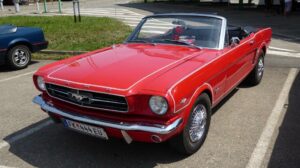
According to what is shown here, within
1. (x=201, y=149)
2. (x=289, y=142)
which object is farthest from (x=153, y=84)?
(x=289, y=142)

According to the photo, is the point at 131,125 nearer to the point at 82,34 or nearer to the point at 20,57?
the point at 20,57

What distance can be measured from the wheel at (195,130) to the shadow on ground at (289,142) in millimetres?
840

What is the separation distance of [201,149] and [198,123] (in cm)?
38

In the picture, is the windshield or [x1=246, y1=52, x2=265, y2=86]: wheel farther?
[x1=246, y1=52, x2=265, y2=86]: wheel

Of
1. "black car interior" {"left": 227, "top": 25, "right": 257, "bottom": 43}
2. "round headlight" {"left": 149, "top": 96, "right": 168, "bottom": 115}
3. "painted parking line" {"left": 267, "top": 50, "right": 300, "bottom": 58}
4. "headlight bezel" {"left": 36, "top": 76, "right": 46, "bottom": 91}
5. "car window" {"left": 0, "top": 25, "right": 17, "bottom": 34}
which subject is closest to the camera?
"round headlight" {"left": 149, "top": 96, "right": 168, "bottom": 115}

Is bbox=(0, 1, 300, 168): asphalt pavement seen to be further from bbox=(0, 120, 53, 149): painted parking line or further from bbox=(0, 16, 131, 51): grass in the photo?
bbox=(0, 16, 131, 51): grass

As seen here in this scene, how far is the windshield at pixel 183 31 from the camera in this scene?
4906 millimetres

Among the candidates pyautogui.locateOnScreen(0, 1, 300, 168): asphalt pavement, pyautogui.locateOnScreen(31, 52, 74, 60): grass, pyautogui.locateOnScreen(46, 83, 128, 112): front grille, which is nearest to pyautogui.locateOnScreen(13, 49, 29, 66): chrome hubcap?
pyautogui.locateOnScreen(31, 52, 74, 60): grass

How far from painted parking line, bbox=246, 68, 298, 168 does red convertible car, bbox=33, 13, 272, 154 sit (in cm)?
65

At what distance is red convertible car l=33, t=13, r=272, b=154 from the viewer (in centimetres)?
346

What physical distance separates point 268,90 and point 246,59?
121 centimetres

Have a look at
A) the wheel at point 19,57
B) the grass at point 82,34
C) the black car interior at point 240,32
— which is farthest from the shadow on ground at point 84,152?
the grass at point 82,34

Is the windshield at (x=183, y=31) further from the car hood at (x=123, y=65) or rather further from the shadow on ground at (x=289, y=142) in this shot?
the shadow on ground at (x=289, y=142)

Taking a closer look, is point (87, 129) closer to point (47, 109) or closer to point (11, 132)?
point (47, 109)
